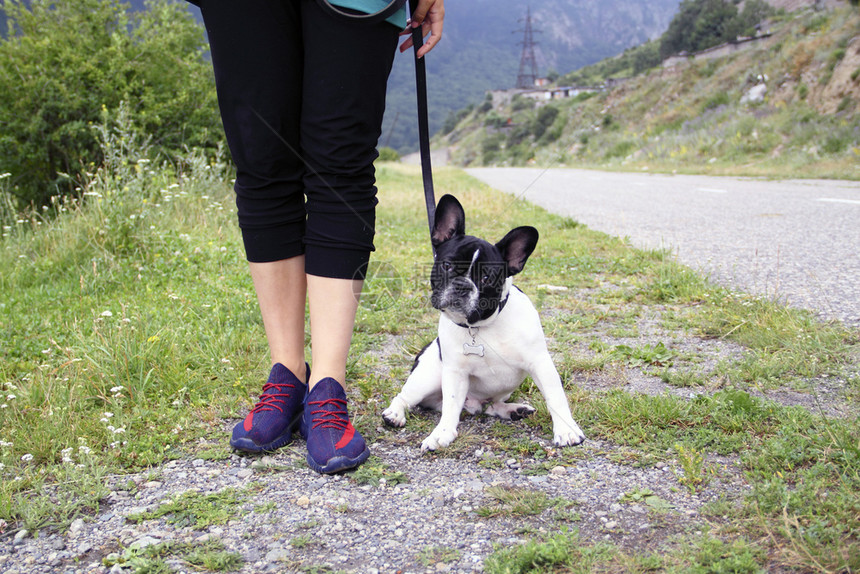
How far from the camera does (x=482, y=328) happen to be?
→ 2.41 metres

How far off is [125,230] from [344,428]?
3.58 meters

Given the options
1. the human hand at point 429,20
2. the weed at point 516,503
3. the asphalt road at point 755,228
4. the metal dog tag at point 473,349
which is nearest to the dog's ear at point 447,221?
the metal dog tag at point 473,349

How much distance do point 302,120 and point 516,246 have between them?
913 millimetres

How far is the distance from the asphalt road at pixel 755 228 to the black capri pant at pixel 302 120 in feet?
8.65

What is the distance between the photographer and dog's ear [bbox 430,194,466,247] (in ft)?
8.09

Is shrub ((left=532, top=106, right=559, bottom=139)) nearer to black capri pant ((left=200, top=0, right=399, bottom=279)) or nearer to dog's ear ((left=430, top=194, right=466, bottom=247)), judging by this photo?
dog's ear ((left=430, top=194, right=466, bottom=247))

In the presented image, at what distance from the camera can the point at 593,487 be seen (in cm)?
196

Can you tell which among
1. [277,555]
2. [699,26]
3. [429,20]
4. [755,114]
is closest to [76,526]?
[277,555]

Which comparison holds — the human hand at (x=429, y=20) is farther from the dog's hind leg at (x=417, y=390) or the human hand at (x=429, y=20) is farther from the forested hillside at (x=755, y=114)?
the forested hillside at (x=755, y=114)

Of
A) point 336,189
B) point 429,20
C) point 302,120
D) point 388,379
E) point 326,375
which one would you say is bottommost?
point 388,379

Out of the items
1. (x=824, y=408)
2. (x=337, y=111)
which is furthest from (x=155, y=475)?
(x=824, y=408)

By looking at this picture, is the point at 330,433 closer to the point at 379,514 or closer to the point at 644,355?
the point at 379,514

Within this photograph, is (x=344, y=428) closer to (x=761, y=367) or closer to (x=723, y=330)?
(x=761, y=367)

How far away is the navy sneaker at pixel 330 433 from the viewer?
213 cm
